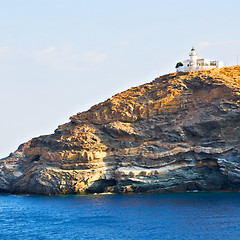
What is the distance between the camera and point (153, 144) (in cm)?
9675

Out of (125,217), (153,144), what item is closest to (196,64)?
(153,144)

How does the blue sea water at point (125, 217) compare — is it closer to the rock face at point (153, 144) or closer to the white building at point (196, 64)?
the rock face at point (153, 144)

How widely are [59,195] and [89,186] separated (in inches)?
217

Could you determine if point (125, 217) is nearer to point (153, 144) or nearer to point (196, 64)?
point (153, 144)

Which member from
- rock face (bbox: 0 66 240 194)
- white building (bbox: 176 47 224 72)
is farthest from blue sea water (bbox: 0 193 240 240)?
white building (bbox: 176 47 224 72)

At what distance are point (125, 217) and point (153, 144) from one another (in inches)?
1075

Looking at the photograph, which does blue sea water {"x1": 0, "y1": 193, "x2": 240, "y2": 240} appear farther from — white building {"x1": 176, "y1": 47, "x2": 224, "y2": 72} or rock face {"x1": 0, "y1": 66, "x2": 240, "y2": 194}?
white building {"x1": 176, "y1": 47, "x2": 224, "y2": 72}

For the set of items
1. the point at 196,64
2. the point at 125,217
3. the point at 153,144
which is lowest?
the point at 125,217

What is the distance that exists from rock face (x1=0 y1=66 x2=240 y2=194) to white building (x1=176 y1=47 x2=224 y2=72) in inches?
104

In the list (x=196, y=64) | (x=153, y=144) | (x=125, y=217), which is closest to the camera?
(x=125, y=217)

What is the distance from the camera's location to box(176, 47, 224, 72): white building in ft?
349

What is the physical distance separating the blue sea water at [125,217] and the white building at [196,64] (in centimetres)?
2766

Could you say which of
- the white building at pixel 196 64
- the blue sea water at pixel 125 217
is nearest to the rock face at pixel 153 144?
the white building at pixel 196 64

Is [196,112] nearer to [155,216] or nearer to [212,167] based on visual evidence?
[212,167]
